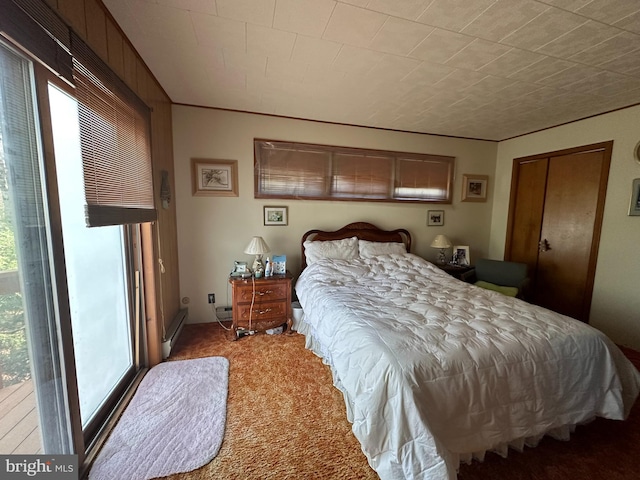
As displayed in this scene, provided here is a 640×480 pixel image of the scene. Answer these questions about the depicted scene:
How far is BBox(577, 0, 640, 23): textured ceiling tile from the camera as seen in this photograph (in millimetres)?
1327

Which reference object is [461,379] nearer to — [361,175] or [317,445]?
[317,445]

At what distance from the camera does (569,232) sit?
9.98 ft

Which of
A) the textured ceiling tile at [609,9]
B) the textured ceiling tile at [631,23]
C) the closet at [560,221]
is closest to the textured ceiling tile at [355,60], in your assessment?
the textured ceiling tile at [609,9]

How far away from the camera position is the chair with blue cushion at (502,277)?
289 cm

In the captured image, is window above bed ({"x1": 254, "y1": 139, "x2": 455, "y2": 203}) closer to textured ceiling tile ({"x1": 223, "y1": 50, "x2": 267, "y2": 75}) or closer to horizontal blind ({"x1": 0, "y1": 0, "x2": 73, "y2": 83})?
textured ceiling tile ({"x1": 223, "y1": 50, "x2": 267, "y2": 75})

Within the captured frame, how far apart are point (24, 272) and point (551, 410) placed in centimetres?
254

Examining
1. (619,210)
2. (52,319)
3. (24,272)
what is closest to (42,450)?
(52,319)

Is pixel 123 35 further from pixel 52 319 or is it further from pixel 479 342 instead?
pixel 479 342

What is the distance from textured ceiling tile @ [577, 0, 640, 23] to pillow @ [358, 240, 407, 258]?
233 cm

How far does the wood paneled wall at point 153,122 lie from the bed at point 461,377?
1.50m

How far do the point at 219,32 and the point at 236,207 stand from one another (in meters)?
1.71

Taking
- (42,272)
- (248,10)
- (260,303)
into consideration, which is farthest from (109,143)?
(260,303)

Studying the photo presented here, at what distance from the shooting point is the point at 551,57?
1797mm

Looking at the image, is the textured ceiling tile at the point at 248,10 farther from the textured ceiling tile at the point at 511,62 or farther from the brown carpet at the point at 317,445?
the brown carpet at the point at 317,445
